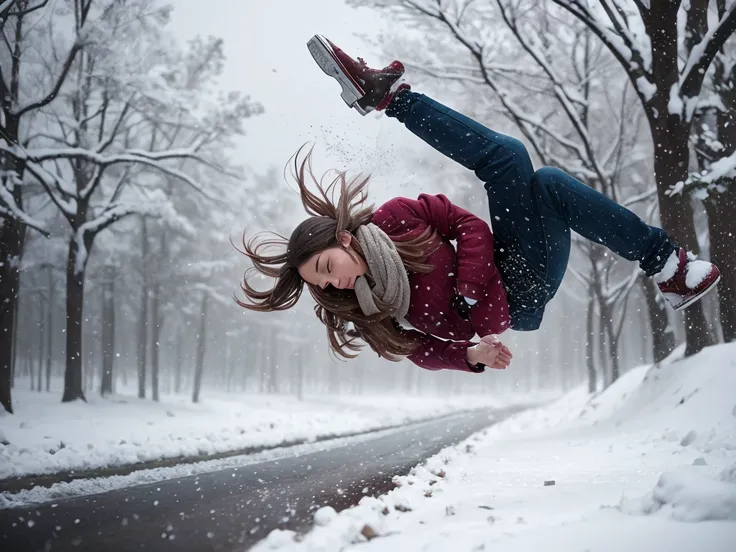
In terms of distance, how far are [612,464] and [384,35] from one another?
931cm

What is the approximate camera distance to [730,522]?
5.52ft

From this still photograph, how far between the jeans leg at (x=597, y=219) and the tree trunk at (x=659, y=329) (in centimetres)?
661

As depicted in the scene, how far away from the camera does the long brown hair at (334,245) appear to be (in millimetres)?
2633

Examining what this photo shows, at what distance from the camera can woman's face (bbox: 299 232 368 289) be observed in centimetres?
254

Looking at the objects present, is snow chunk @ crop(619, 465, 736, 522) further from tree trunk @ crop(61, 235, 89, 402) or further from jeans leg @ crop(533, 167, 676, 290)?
tree trunk @ crop(61, 235, 89, 402)

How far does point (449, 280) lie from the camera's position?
2758 millimetres

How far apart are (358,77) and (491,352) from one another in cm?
172

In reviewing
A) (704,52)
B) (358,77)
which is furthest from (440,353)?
(704,52)

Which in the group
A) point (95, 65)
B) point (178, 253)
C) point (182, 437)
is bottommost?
point (182, 437)

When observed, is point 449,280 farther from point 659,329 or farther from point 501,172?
point 659,329

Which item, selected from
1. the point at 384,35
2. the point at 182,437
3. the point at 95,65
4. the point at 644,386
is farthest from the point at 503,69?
the point at 95,65

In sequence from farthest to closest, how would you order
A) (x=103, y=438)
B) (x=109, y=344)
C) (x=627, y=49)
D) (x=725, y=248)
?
1. (x=109, y=344)
2. (x=103, y=438)
3. (x=627, y=49)
4. (x=725, y=248)

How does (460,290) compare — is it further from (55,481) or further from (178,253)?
(178,253)

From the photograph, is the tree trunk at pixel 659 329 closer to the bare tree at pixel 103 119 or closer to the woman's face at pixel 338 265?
the woman's face at pixel 338 265
